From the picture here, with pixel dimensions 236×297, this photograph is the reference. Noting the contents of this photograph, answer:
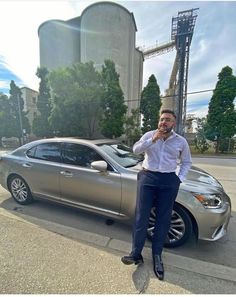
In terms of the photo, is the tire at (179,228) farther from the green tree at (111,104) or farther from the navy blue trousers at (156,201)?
the green tree at (111,104)

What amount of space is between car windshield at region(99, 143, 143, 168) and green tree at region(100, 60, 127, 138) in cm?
1487

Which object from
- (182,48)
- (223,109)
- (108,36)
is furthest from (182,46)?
(223,109)

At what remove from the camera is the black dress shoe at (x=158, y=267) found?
91.5 inches

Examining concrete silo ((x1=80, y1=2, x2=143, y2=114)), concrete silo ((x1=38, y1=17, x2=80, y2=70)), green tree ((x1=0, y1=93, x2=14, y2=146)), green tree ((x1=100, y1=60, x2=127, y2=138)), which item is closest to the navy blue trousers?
green tree ((x1=100, y1=60, x2=127, y2=138))

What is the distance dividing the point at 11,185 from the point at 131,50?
27458 millimetres

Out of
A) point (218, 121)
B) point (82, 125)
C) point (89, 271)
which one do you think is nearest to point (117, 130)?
point (82, 125)

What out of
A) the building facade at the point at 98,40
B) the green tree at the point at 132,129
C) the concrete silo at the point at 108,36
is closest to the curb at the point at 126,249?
the green tree at the point at 132,129

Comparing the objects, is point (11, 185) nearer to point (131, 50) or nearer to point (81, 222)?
point (81, 222)

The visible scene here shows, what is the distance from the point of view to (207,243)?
121 inches

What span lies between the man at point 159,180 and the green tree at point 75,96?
1531cm

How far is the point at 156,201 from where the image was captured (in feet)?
7.94

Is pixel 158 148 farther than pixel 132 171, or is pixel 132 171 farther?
pixel 132 171

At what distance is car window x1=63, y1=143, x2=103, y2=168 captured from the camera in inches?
139

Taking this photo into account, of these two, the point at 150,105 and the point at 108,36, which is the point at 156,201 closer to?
the point at 150,105
